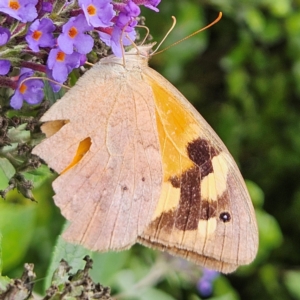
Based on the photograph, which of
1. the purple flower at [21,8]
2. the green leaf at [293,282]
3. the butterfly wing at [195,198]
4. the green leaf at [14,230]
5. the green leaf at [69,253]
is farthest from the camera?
the green leaf at [293,282]

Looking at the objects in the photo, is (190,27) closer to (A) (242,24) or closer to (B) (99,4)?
(A) (242,24)

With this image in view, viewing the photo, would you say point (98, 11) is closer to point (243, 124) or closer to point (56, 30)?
point (56, 30)

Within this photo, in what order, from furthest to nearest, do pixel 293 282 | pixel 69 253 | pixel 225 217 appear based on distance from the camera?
pixel 293 282 < pixel 69 253 < pixel 225 217

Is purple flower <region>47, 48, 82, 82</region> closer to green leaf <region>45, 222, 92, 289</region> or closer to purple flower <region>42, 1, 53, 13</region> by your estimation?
purple flower <region>42, 1, 53, 13</region>

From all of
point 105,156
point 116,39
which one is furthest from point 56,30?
point 105,156

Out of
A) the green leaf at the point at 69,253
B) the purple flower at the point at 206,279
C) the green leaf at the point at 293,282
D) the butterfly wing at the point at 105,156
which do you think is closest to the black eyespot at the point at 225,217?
the butterfly wing at the point at 105,156

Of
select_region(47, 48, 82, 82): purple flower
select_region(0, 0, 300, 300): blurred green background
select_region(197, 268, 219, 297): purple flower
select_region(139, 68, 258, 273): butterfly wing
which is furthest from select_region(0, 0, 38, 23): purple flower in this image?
select_region(197, 268, 219, 297): purple flower

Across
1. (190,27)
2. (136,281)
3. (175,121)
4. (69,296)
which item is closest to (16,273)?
(136,281)

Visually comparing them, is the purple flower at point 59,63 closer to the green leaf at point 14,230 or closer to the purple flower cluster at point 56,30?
the purple flower cluster at point 56,30
